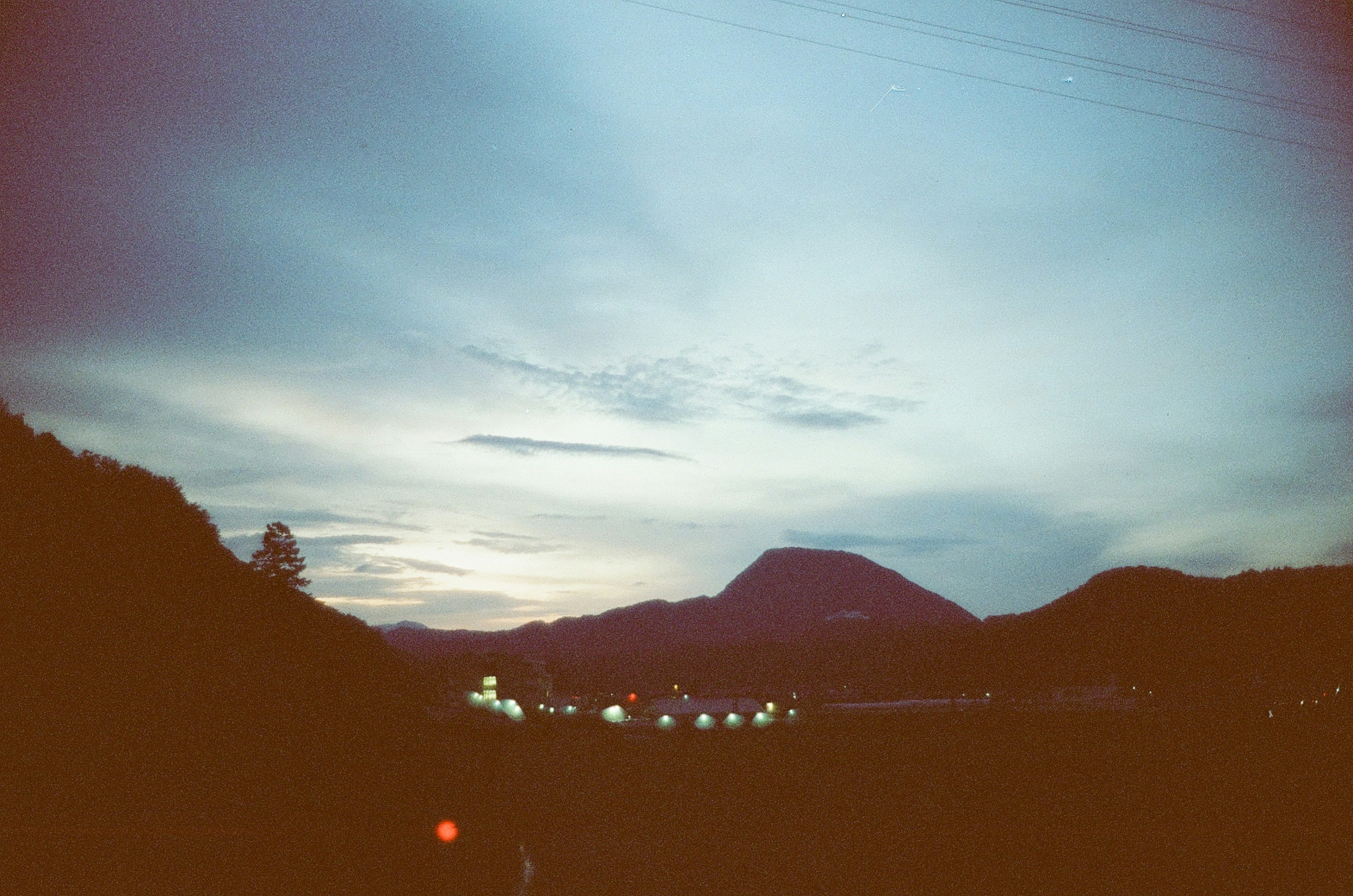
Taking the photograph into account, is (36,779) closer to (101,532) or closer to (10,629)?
(10,629)

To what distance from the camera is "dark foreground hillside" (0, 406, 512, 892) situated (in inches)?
216

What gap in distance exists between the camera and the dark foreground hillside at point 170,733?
18.0 ft

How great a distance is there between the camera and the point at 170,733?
899 centimetres

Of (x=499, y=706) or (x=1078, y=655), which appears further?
→ (x=1078, y=655)

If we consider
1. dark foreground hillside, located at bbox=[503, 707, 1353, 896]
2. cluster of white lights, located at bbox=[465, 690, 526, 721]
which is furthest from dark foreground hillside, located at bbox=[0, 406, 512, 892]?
cluster of white lights, located at bbox=[465, 690, 526, 721]

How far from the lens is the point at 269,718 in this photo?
1344 centimetres

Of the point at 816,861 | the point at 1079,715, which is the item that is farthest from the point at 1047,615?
the point at 816,861

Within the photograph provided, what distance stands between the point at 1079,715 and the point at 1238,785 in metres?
24.9

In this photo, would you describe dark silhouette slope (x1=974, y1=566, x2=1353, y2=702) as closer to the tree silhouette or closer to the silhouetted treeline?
the silhouetted treeline

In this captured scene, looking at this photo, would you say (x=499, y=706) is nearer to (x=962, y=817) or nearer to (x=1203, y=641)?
(x=962, y=817)

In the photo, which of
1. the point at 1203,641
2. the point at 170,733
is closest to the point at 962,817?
the point at 170,733

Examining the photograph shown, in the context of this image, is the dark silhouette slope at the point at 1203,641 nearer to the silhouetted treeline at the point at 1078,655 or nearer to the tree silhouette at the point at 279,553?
the silhouetted treeline at the point at 1078,655

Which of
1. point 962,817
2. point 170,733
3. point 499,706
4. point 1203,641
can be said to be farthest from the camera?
point 1203,641

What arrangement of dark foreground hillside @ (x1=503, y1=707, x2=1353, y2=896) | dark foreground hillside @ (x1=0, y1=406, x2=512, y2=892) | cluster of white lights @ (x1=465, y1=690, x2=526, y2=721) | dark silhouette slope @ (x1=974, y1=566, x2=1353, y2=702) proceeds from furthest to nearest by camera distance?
1. dark silhouette slope @ (x1=974, y1=566, x2=1353, y2=702)
2. cluster of white lights @ (x1=465, y1=690, x2=526, y2=721)
3. dark foreground hillside @ (x1=503, y1=707, x2=1353, y2=896)
4. dark foreground hillside @ (x1=0, y1=406, x2=512, y2=892)
